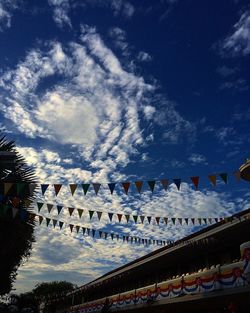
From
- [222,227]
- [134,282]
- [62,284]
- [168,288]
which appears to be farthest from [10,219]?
[62,284]

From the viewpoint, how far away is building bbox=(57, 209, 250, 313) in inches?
572

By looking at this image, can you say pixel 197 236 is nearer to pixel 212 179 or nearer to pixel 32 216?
pixel 212 179

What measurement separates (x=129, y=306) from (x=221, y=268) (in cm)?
1076

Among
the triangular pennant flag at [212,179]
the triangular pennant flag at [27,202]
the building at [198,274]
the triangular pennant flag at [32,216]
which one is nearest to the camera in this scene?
the building at [198,274]

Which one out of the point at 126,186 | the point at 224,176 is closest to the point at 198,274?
the point at 224,176

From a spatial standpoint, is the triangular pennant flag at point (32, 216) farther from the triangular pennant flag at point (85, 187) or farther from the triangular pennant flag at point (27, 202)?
the triangular pennant flag at point (85, 187)

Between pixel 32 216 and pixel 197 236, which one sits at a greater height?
pixel 32 216

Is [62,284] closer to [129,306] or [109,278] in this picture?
[109,278]

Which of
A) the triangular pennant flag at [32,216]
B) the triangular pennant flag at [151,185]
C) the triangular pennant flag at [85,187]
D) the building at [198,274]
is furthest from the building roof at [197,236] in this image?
the triangular pennant flag at [32,216]

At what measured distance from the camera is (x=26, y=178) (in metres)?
19.5

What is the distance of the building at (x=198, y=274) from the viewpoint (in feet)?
47.7

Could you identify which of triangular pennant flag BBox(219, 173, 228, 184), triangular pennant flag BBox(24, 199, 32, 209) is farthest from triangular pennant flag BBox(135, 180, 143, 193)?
triangular pennant flag BBox(24, 199, 32, 209)

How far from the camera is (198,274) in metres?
16.6

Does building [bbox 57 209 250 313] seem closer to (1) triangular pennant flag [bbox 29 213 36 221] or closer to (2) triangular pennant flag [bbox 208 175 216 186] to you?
(2) triangular pennant flag [bbox 208 175 216 186]
